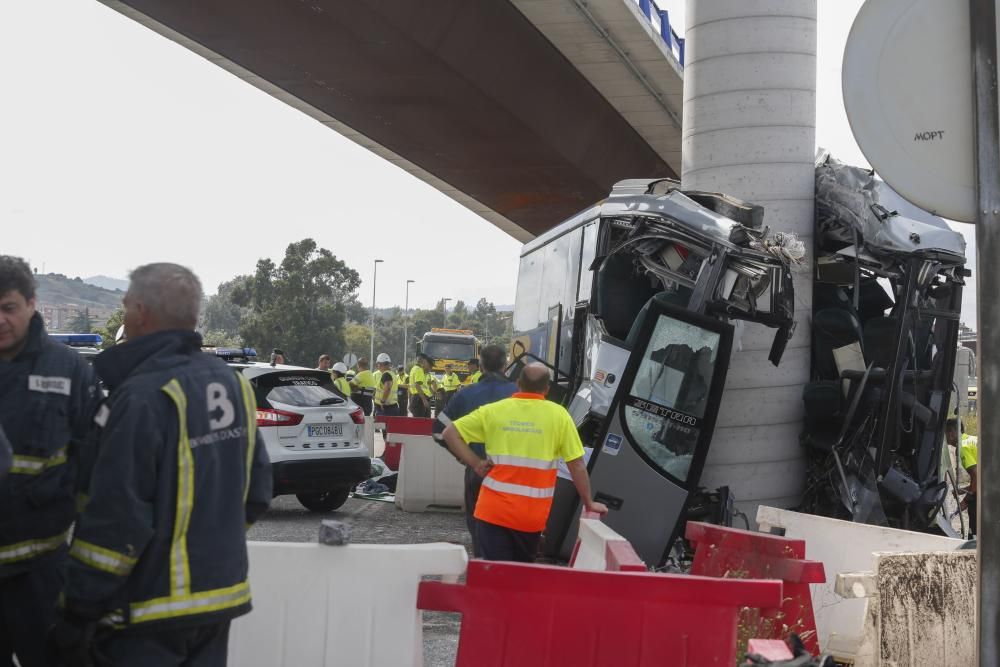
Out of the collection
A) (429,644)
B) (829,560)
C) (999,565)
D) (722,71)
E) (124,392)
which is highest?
(722,71)

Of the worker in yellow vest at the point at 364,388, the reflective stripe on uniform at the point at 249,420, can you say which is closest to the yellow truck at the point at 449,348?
the worker in yellow vest at the point at 364,388

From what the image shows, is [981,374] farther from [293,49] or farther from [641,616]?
[293,49]

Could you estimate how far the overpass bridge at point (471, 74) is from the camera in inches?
712

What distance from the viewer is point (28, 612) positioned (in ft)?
12.6

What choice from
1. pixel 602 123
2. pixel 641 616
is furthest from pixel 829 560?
pixel 602 123

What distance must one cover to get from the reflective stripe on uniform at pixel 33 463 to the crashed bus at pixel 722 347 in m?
5.88

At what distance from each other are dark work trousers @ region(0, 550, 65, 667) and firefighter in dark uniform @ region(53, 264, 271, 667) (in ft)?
2.12

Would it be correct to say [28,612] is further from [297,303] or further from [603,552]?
[297,303]

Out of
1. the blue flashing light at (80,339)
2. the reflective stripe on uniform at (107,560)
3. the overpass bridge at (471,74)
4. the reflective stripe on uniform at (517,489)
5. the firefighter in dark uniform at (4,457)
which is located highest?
the overpass bridge at (471,74)

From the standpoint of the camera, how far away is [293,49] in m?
19.3

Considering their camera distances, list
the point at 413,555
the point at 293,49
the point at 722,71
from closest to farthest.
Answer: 1. the point at 413,555
2. the point at 722,71
3. the point at 293,49

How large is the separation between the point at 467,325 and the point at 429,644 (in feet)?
523

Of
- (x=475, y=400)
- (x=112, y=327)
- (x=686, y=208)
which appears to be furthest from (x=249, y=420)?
(x=112, y=327)

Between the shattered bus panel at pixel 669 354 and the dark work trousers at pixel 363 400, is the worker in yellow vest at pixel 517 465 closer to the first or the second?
the shattered bus panel at pixel 669 354
